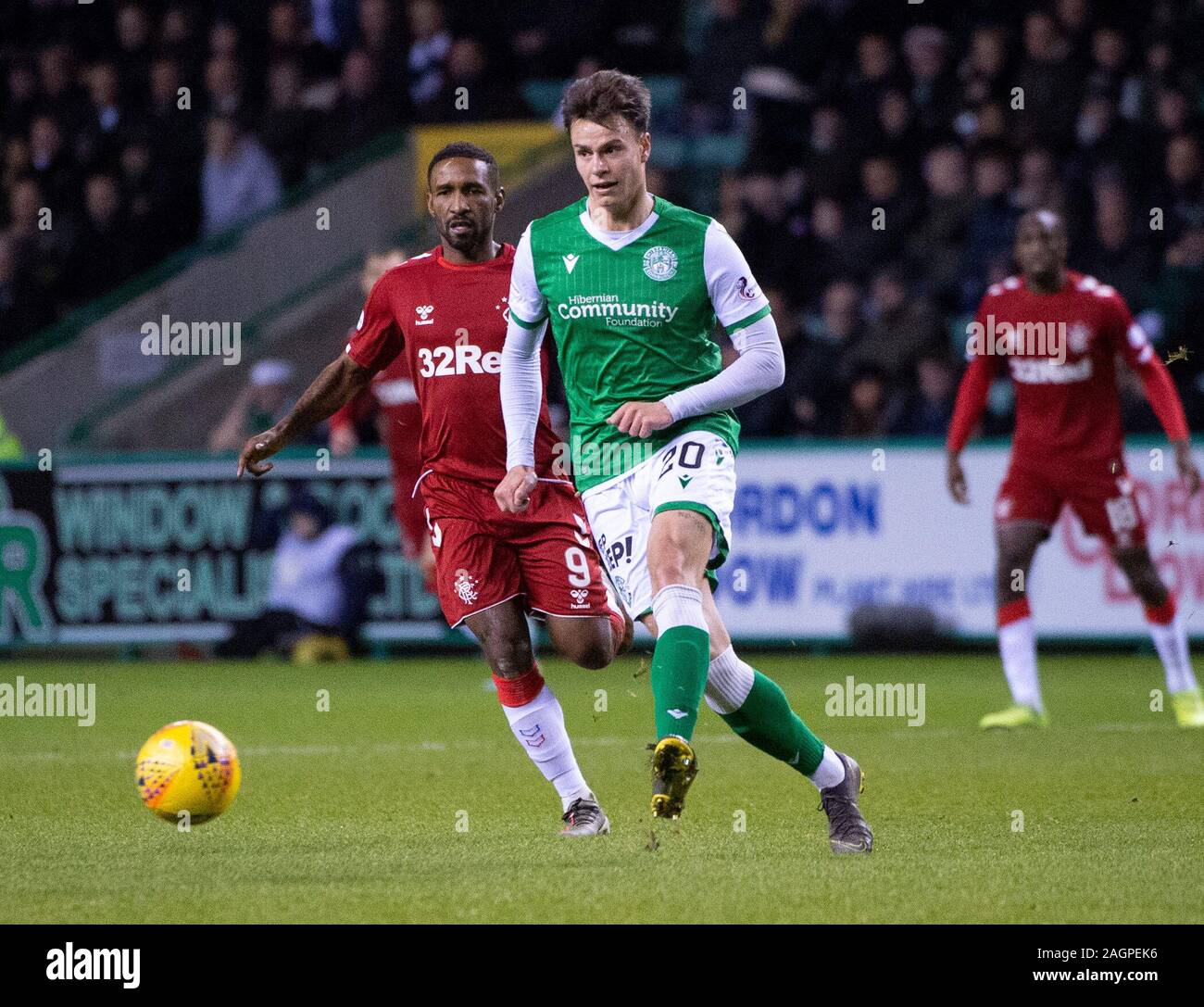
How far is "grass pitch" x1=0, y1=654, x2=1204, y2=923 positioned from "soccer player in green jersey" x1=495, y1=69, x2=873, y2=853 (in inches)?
17.1

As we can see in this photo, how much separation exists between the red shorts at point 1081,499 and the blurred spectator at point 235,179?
1051 cm

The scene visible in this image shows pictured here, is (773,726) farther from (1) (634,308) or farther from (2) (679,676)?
(1) (634,308)

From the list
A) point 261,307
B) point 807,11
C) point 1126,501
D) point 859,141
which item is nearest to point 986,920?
point 1126,501

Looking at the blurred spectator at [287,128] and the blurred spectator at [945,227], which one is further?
the blurred spectator at [287,128]

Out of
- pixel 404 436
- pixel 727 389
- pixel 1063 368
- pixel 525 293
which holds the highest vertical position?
pixel 1063 368

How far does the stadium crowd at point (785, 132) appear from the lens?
50.5 ft

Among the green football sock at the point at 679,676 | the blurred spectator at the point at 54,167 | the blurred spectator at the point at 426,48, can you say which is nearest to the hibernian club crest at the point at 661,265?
the green football sock at the point at 679,676

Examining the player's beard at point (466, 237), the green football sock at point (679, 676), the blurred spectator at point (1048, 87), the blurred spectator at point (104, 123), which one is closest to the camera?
the green football sock at point (679, 676)

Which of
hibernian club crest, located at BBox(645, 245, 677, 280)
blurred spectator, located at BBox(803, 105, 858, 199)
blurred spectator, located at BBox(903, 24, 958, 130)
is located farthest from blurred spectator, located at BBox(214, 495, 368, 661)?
hibernian club crest, located at BBox(645, 245, 677, 280)

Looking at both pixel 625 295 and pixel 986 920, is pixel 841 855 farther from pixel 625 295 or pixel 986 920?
pixel 625 295

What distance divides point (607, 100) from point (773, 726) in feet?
6.12

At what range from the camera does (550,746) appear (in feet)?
23.1

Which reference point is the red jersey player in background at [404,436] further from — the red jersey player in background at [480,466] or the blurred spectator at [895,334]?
the red jersey player in background at [480,466]

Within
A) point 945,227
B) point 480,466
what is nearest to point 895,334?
point 945,227
